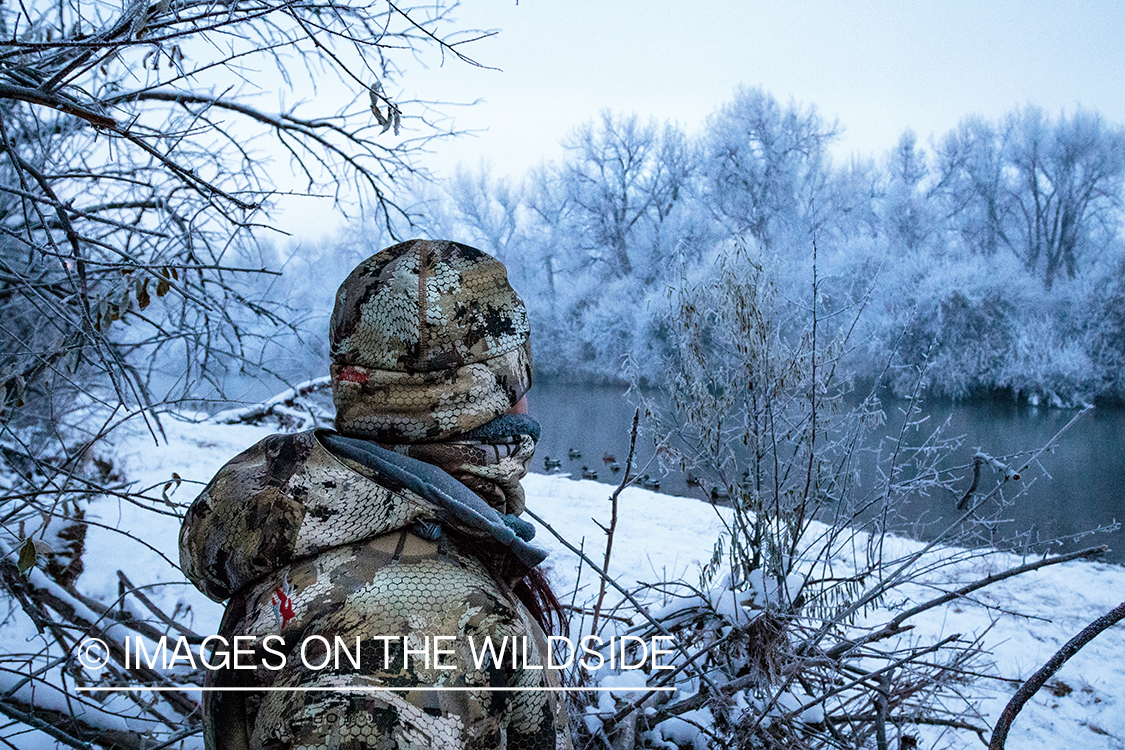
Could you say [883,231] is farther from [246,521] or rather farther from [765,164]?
[246,521]

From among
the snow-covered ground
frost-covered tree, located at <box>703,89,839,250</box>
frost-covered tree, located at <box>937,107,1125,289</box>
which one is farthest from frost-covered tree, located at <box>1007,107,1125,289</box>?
the snow-covered ground

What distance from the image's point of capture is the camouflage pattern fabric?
101 cm

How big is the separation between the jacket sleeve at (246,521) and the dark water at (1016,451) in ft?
12.2

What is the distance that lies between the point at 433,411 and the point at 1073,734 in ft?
13.0

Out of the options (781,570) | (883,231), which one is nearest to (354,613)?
(781,570)

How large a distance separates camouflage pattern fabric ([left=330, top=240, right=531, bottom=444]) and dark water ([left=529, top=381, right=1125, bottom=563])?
3.49 m

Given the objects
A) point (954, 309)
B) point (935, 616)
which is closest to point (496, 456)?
point (935, 616)

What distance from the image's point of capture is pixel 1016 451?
7.18 meters

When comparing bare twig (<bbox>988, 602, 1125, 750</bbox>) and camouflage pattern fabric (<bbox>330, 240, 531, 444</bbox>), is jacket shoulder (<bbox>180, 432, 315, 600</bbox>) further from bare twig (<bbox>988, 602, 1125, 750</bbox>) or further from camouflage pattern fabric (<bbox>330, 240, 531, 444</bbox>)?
bare twig (<bbox>988, 602, 1125, 750</bbox>)

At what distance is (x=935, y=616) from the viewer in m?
4.98

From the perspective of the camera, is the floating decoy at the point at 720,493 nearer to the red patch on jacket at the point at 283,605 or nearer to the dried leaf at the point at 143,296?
the dried leaf at the point at 143,296

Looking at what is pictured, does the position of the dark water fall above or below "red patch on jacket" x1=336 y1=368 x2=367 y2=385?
below

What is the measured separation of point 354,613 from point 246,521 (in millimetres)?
195

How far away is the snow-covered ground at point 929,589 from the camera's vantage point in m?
3.50
